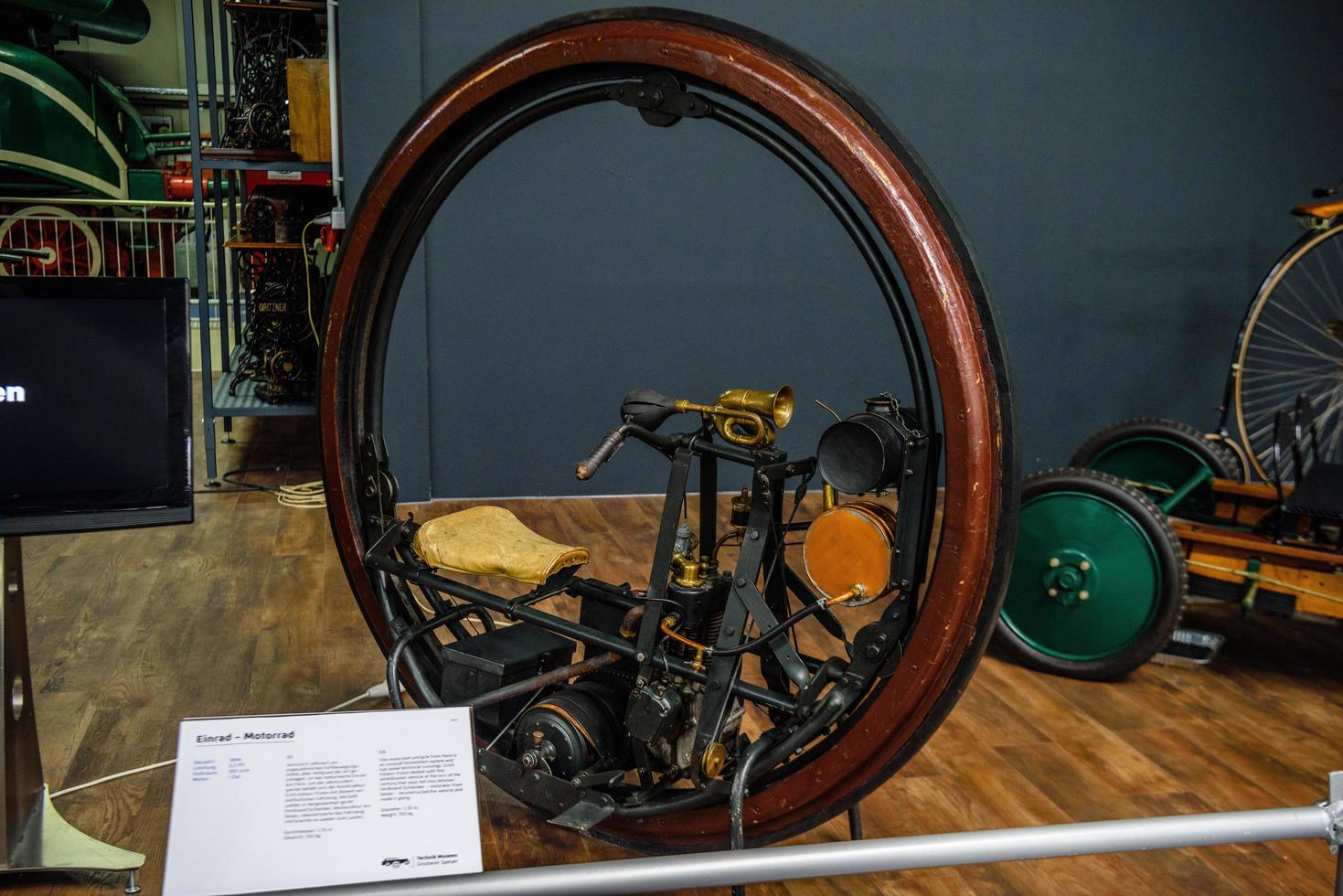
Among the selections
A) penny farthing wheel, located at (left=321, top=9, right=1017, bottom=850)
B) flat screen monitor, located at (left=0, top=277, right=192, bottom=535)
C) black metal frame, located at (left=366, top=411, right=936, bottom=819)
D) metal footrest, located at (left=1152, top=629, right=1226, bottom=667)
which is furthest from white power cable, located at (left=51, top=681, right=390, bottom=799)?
metal footrest, located at (left=1152, top=629, right=1226, bottom=667)

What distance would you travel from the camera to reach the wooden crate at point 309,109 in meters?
4.64

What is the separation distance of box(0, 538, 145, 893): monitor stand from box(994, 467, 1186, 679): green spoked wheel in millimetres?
2344

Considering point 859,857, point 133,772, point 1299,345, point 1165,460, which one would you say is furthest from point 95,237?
point 859,857

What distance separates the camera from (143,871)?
2.14m

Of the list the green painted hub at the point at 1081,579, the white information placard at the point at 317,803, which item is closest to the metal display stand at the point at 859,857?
the white information placard at the point at 317,803

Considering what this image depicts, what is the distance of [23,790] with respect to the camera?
211 centimetres

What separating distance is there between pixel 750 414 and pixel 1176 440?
97.4 inches

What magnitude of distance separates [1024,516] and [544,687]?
167cm

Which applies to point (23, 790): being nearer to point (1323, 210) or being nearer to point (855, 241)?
point (855, 241)

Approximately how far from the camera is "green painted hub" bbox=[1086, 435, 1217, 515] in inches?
150

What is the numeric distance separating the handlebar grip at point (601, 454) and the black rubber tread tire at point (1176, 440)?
233 cm

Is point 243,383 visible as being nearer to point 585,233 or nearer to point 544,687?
point 585,233

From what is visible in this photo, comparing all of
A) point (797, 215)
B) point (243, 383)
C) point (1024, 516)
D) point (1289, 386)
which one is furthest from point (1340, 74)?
point (243, 383)

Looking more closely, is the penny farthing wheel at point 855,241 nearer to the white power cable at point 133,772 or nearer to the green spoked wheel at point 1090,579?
the white power cable at point 133,772
